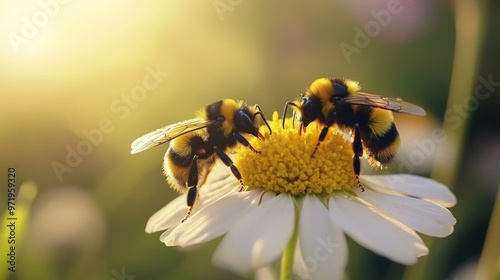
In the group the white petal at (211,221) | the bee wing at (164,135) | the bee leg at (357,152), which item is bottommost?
the bee leg at (357,152)

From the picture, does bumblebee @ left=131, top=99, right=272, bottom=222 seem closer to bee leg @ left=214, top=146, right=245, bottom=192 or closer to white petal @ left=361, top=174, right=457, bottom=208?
bee leg @ left=214, top=146, right=245, bottom=192

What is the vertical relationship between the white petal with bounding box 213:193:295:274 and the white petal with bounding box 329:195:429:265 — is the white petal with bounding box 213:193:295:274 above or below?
above

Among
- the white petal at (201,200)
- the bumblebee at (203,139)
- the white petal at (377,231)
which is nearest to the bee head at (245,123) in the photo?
the bumblebee at (203,139)

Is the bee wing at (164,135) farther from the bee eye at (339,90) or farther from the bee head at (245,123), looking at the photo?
the bee eye at (339,90)

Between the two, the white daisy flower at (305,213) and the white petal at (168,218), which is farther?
the white petal at (168,218)

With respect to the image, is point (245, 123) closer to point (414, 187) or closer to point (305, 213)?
point (305, 213)

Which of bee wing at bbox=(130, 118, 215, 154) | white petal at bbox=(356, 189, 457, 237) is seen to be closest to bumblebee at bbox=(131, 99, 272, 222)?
bee wing at bbox=(130, 118, 215, 154)

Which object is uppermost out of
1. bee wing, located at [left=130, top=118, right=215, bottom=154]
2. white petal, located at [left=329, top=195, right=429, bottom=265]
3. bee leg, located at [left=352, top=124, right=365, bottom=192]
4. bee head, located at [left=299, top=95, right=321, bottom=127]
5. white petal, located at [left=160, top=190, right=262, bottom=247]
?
bee wing, located at [left=130, top=118, right=215, bottom=154]

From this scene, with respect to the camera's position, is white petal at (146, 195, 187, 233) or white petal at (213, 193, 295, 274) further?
white petal at (146, 195, 187, 233)
